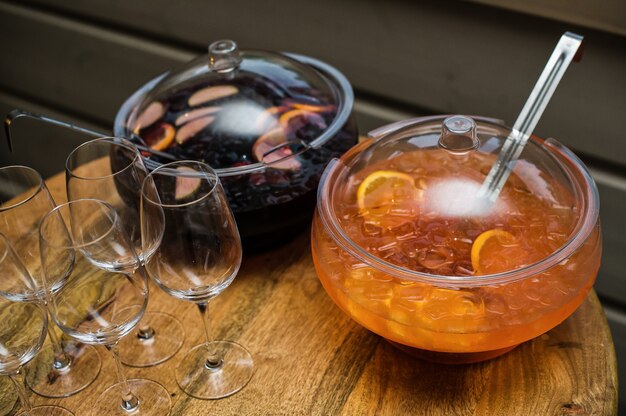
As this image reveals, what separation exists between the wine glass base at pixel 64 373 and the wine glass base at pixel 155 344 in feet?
0.15

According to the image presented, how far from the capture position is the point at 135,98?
4.46ft

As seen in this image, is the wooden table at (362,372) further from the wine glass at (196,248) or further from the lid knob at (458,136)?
the lid knob at (458,136)

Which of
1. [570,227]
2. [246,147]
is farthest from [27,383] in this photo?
[570,227]

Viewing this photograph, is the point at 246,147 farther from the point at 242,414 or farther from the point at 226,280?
the point at 242,414

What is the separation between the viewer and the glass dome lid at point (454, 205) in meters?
0.99

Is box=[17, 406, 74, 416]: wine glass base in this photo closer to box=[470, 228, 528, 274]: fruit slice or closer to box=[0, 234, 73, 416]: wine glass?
box=[0, 234, 73, 416]: wine glass

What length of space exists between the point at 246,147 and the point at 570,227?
50cm

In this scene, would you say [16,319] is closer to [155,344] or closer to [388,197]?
[155,344]

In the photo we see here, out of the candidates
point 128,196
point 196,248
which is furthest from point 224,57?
point 196,248

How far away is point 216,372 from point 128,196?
29cm

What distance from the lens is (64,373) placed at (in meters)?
1.11

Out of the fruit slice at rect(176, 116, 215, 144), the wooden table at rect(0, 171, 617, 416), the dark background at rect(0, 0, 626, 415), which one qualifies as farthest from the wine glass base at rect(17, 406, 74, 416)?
the dark background at rect(0, 0, 626, 415)

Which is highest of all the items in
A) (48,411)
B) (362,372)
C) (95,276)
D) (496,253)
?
(496,253)

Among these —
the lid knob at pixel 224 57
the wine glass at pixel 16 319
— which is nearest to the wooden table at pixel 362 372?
the wine glass at pixel 16 319
